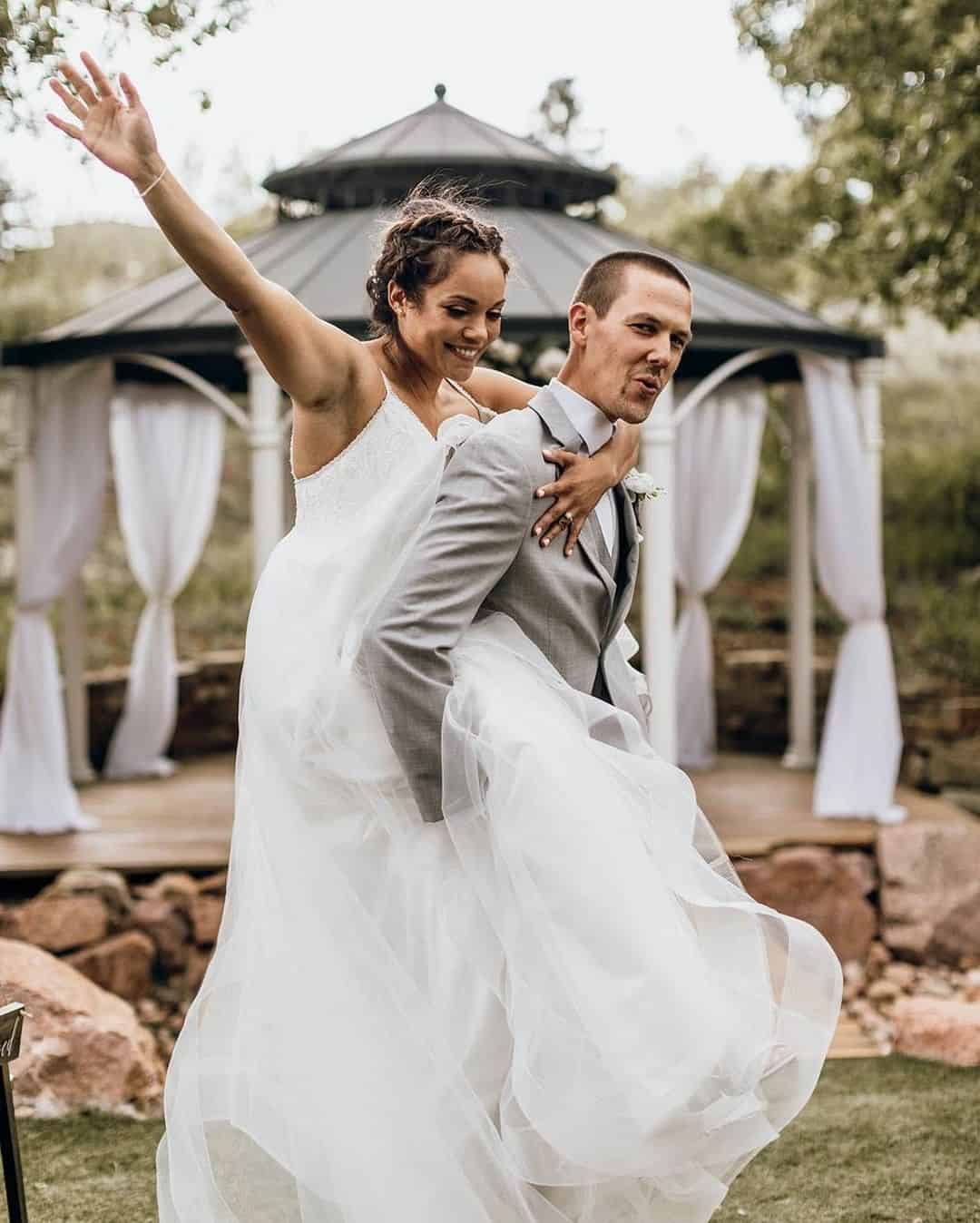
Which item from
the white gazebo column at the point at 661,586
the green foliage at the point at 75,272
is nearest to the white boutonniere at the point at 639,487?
the white gazebo column at the point at 661,586

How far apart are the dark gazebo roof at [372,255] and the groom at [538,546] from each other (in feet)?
16.6

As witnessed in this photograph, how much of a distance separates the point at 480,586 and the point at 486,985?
2.24ft

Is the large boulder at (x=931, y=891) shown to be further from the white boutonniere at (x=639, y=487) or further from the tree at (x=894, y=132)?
the white boutonniere at (x=639, y=487)

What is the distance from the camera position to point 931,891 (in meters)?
8.03

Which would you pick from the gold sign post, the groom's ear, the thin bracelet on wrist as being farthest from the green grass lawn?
Answer: the thin bracelet on wrist

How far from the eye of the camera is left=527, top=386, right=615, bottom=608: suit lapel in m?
2.92

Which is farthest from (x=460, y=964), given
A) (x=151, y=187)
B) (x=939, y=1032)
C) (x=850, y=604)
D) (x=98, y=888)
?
(x=850, y=604)

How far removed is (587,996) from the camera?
265cm

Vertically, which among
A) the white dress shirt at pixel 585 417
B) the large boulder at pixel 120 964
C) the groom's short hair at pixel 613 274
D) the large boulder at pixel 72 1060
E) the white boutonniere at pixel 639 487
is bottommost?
the large boulder at pixel 120 964

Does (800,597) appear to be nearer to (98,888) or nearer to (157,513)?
(157,513)

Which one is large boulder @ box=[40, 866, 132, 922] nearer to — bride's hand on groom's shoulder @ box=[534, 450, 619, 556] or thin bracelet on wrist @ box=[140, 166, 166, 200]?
bride's hand on groom's shoulder @ box=[534, 450, 619, 556]

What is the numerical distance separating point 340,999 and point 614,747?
656 millimetres

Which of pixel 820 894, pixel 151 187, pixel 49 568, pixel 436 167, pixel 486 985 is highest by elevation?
pixel 436 167

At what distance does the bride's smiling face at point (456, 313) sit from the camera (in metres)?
2.94
